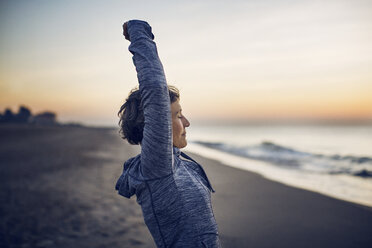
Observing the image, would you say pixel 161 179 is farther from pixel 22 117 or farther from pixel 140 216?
pixel 22 117

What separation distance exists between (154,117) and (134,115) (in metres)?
0.29

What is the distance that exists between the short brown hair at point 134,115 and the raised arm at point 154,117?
232 mm

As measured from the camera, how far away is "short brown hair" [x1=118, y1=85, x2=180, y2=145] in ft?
4.67

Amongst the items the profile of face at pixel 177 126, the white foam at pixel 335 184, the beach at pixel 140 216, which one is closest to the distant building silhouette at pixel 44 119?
the beach at pixel 140 216

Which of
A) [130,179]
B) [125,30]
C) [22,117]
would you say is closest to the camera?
[130,179]

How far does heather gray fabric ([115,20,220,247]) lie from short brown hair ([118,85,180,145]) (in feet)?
0.72

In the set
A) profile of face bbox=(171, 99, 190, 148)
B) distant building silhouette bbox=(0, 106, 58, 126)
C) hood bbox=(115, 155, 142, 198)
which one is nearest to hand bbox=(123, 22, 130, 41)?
profile of face bbox=(171, 99, 190, 148)

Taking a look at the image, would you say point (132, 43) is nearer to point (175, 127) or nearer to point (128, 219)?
point (175, 127)

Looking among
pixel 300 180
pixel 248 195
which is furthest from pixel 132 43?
pixel 300 180

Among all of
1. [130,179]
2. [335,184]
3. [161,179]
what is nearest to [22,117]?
[335,184]

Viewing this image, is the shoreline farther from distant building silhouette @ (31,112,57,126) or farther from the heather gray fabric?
distant building silhouette @ (31,112,57,126)

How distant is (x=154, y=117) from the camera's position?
117 cm

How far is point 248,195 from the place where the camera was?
6539 mm

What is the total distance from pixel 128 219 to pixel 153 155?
436 centimetres
